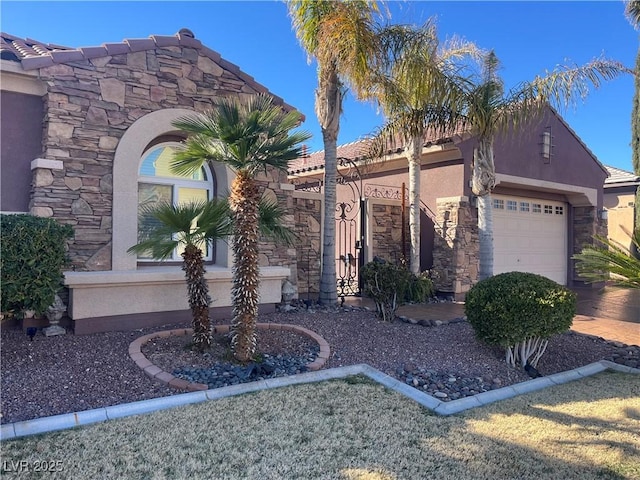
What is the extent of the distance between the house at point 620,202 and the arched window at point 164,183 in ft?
71.3

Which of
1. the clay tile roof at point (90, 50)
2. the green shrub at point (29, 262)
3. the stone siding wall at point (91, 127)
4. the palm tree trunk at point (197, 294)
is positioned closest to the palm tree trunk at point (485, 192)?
the clay tile roof at point (90, 50)

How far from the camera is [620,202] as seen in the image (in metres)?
22.9

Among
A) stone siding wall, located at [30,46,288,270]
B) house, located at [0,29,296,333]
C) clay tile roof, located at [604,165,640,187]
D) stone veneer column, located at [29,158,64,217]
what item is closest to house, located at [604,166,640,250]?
clay tile roof, located at [604,165,640,187]

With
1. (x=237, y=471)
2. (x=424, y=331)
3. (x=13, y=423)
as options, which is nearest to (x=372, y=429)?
(x=237, y=471)

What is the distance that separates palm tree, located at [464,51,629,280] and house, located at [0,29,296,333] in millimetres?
5533

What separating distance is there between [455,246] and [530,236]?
17.7 feet

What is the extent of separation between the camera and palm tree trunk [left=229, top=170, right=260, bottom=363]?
19.8 ft

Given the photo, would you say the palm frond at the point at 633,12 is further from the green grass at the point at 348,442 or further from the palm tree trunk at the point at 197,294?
the palm tree trunk at the point at 197,294

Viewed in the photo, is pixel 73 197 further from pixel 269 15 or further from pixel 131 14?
pixel 269 15

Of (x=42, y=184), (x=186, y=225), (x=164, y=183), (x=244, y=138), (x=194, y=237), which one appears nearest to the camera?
(x=244, y=138)

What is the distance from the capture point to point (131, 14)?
28.7ft

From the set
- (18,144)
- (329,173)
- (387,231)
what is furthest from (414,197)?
(18,144)

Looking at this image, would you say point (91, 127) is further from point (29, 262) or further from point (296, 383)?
point (296, 383)

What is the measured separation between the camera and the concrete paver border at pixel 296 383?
427cm
